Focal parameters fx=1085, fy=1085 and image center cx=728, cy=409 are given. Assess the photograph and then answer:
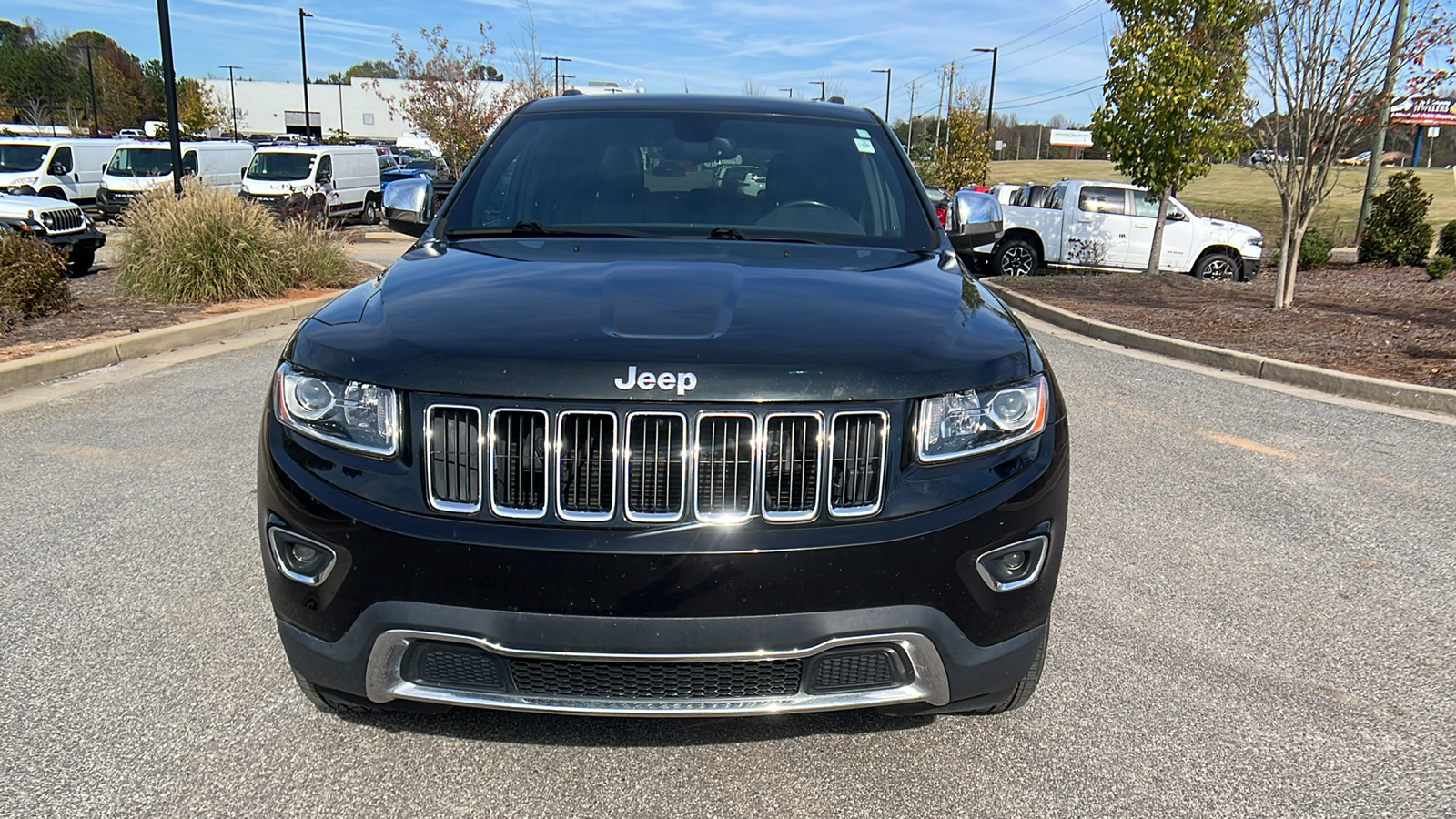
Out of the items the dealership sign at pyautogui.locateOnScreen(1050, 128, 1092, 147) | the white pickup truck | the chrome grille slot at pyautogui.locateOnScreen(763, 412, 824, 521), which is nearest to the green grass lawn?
the white pickup truck

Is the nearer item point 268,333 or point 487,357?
point 487,357

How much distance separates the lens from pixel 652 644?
2.20 m

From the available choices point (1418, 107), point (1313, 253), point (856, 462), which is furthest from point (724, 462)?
point (1313, 253)

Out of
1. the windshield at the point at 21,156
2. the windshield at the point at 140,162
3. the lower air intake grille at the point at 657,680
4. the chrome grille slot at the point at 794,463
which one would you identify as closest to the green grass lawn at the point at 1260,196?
the chrome grille slot at the point at 794,463

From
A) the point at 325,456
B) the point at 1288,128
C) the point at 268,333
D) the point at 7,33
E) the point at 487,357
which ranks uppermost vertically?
the point at 7,33

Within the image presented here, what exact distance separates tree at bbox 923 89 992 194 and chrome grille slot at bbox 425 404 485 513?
3040 centimetres

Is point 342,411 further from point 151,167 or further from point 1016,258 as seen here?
point 151,167

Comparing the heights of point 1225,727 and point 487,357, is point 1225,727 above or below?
below

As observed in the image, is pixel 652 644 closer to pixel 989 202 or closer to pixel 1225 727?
pixel 1225 727

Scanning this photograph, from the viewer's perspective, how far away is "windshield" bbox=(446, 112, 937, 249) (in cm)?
354

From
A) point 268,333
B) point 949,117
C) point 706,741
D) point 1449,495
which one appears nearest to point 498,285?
point 706,741

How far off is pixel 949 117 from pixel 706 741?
32600 millimetres

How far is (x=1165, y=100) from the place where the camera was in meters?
15.2

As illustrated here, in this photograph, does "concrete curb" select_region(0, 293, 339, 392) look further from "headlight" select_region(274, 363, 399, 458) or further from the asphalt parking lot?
"headlight" select_region(274, 363, 399, 458)
